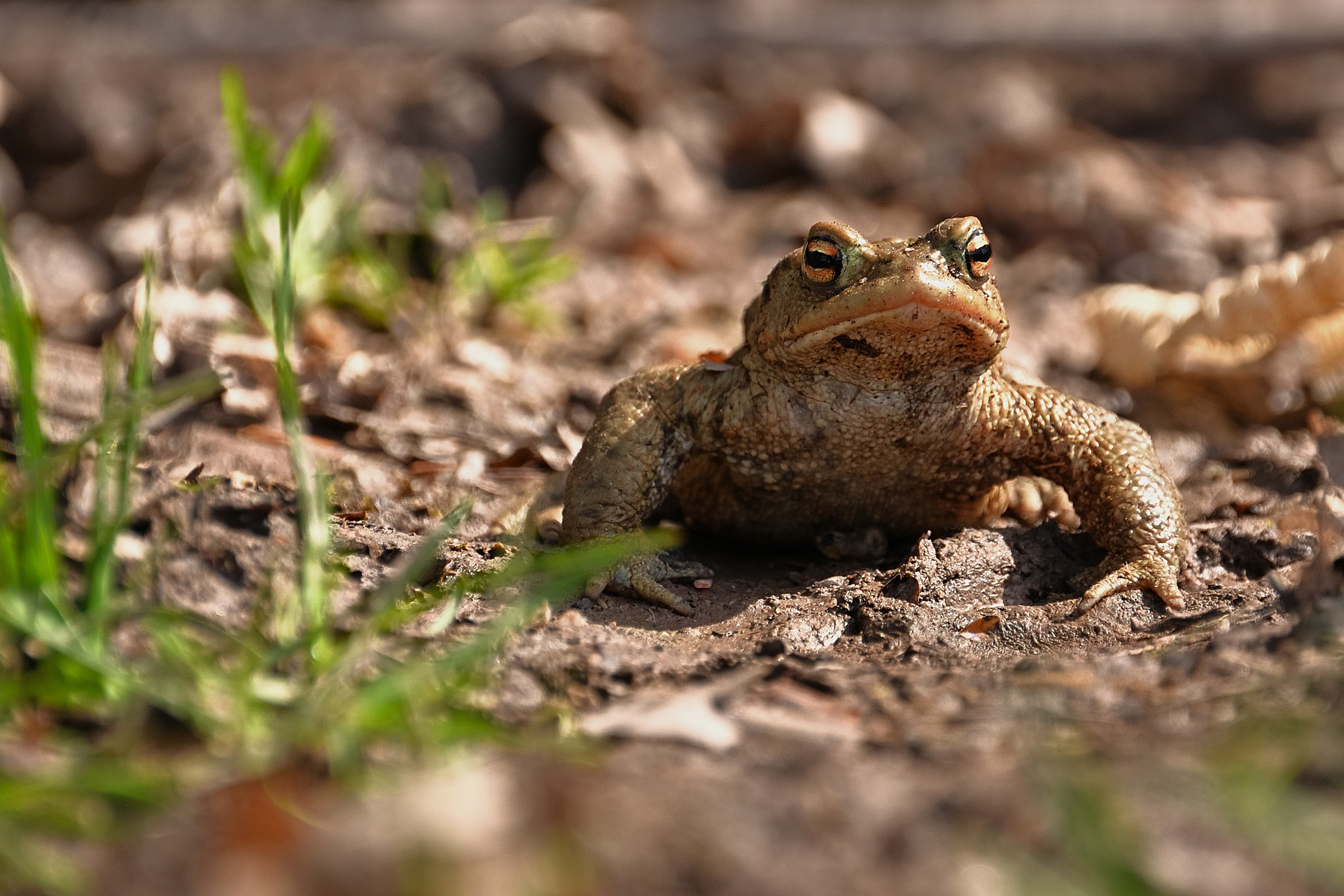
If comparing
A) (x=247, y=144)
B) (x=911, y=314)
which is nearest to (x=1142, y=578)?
(x=911, y=314)

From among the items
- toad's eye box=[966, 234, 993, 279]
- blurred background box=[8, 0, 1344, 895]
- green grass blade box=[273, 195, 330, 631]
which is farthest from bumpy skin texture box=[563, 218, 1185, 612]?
green grass blade box=[273, 195, 330, 631]

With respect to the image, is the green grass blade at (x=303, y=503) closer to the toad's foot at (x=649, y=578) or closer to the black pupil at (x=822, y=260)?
the toad's foot at (x=649, y=578)

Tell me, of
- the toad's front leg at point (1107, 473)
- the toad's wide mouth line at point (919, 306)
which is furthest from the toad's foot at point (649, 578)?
the toad's front leg at point (1107, 473)

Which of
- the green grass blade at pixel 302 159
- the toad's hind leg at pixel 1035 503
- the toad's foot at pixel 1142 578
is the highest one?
the green grass blade at pixel 302 159

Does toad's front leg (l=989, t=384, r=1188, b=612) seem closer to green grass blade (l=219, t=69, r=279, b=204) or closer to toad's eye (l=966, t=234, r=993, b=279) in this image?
toad's eye (l=966, t=234, r=993, b=279)

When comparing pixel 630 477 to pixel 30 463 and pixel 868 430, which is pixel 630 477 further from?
pixel 30 463

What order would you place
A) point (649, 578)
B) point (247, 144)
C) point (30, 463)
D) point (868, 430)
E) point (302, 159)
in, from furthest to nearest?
point (302, 159), point (247, 144), point (868, 430), point (649, 578), point (30, 463)

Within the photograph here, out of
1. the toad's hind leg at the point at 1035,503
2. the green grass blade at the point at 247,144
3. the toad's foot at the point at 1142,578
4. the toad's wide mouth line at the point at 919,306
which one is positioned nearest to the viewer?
the toad's wide mouth line at the point at 919,306
